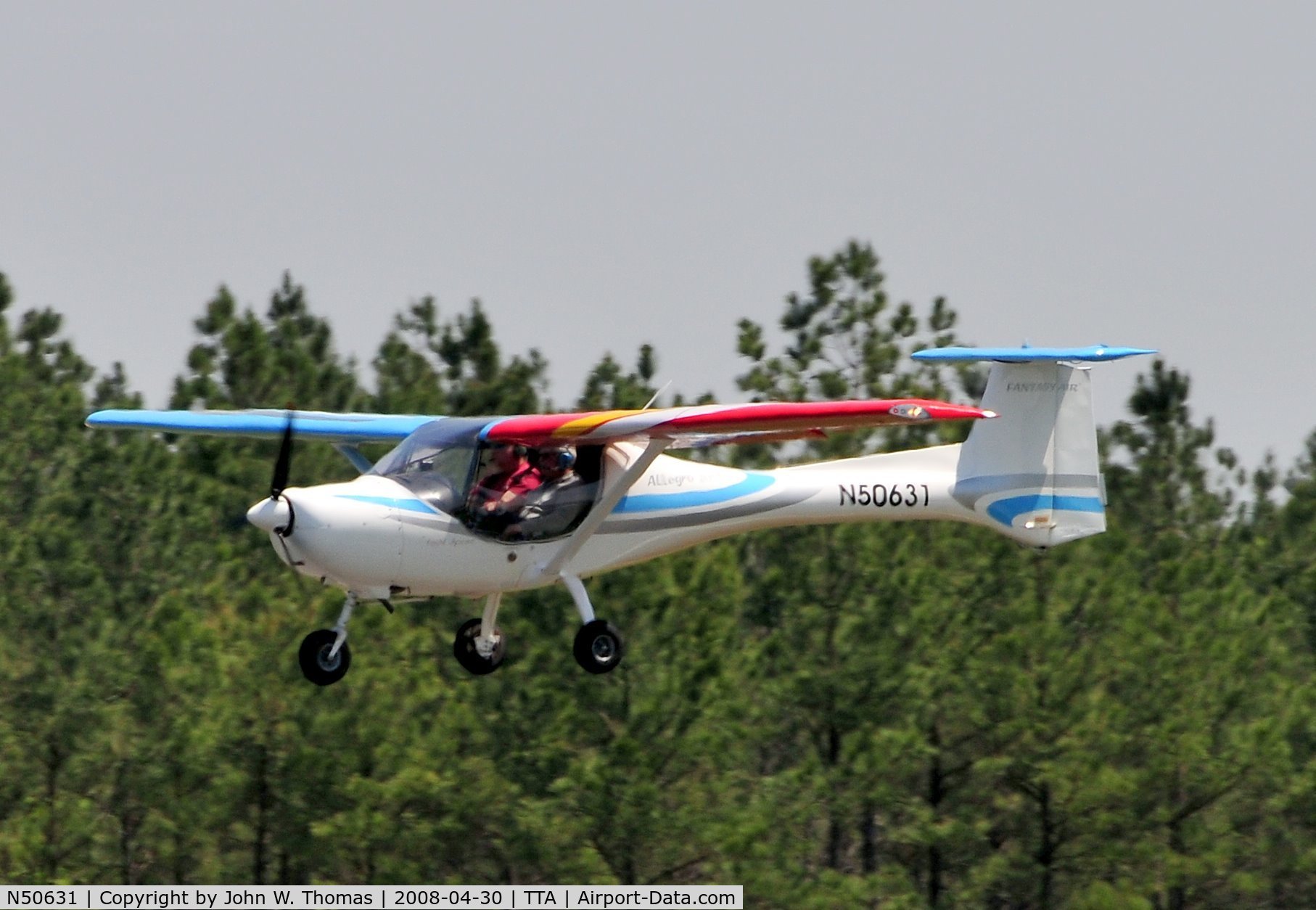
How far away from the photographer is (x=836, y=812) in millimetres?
34125

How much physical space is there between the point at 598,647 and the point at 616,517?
118cm

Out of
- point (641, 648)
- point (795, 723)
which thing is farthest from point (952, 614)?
point (641, 648)

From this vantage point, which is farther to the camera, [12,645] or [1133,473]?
[1133,473]

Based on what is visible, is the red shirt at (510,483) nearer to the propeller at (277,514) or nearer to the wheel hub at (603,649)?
the wheel hub at (603,649)

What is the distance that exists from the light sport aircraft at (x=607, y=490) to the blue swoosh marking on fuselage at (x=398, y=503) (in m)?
0.02

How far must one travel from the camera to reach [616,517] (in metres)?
19.2

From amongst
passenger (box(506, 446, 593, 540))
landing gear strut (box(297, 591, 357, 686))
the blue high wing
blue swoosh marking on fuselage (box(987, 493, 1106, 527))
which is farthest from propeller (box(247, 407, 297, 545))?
blue swoosh marking on fuselage (box(987, 493, 1106, 527))

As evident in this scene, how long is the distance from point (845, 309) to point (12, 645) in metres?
16.5

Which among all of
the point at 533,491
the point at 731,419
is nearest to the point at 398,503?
the point at 533,491

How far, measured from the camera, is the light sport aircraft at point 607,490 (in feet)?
58.1

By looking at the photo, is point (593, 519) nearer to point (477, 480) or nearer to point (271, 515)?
point (477, 480)

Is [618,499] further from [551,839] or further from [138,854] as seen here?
[138,854]

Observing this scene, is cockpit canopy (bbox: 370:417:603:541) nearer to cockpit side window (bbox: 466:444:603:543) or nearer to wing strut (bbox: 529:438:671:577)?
cockpit side window (bbox: 466:444:603:543)
